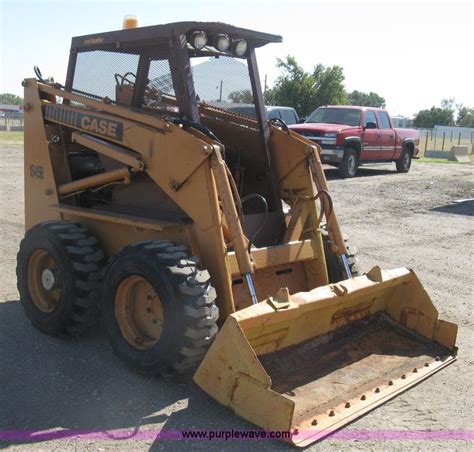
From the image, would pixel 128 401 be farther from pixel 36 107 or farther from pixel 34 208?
pixel 36 107

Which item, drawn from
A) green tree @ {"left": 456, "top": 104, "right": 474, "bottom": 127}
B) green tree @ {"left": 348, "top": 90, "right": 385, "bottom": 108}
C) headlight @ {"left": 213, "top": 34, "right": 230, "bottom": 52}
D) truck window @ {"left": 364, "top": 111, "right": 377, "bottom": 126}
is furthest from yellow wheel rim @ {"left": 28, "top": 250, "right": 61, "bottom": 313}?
green tree @ {"left": 456, "top": 104, "right": 474, "bottom": 127}

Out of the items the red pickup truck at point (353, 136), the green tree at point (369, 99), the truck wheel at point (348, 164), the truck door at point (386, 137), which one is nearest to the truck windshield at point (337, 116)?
the red pickup truck at point (353, 136)

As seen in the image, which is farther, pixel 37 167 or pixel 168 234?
pixel 37 167

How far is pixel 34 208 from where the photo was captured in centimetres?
571

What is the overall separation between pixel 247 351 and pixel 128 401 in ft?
3.24

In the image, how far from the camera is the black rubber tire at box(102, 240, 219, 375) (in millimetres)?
3912

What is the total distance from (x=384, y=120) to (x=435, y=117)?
249ft

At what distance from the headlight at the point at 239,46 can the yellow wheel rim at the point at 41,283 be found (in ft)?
7.70

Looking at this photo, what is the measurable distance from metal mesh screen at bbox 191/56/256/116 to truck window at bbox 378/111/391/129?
13.5 m

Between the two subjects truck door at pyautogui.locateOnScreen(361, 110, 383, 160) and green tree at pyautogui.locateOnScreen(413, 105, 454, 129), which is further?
green tree at pyautogui.locateOnScreen(413, 105, 454, 129)

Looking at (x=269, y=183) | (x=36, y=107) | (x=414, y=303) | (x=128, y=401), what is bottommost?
(x=128, y=401)

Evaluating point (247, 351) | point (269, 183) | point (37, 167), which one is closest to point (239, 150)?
point (269, 183)
